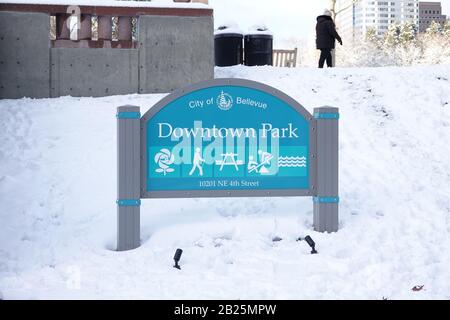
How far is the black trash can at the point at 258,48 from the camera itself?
14992 millimetres

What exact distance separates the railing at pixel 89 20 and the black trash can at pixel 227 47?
346 centimetres

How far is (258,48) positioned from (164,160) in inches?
367

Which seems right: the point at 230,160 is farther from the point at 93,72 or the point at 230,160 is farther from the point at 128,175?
the point at 93,72

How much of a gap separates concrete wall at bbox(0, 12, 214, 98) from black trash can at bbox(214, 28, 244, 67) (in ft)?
11.2

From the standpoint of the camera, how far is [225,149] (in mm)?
6328

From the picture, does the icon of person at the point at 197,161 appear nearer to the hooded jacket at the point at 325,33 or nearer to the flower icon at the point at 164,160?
the flower icon at the point at 164,160

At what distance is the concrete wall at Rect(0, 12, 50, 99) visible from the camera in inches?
423

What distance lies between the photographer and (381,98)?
1114 centimetres

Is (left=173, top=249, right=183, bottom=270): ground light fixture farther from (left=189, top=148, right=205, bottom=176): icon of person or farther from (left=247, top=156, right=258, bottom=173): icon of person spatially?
(left=247, top=156, right=258, bottom=173): icon of person

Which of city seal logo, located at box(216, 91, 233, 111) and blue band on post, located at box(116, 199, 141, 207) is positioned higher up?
city seal logo, located at box(216, 91, 233, 111)

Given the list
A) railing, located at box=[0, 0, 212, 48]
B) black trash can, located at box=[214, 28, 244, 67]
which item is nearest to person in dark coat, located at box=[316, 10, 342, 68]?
black trash can, located at box=[214, 28, 244, 67]

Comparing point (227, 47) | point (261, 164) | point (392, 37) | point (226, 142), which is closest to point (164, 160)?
point (226, 142)

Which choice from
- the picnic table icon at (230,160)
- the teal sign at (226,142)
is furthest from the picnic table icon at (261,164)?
the picnic table icon at (230,160)
